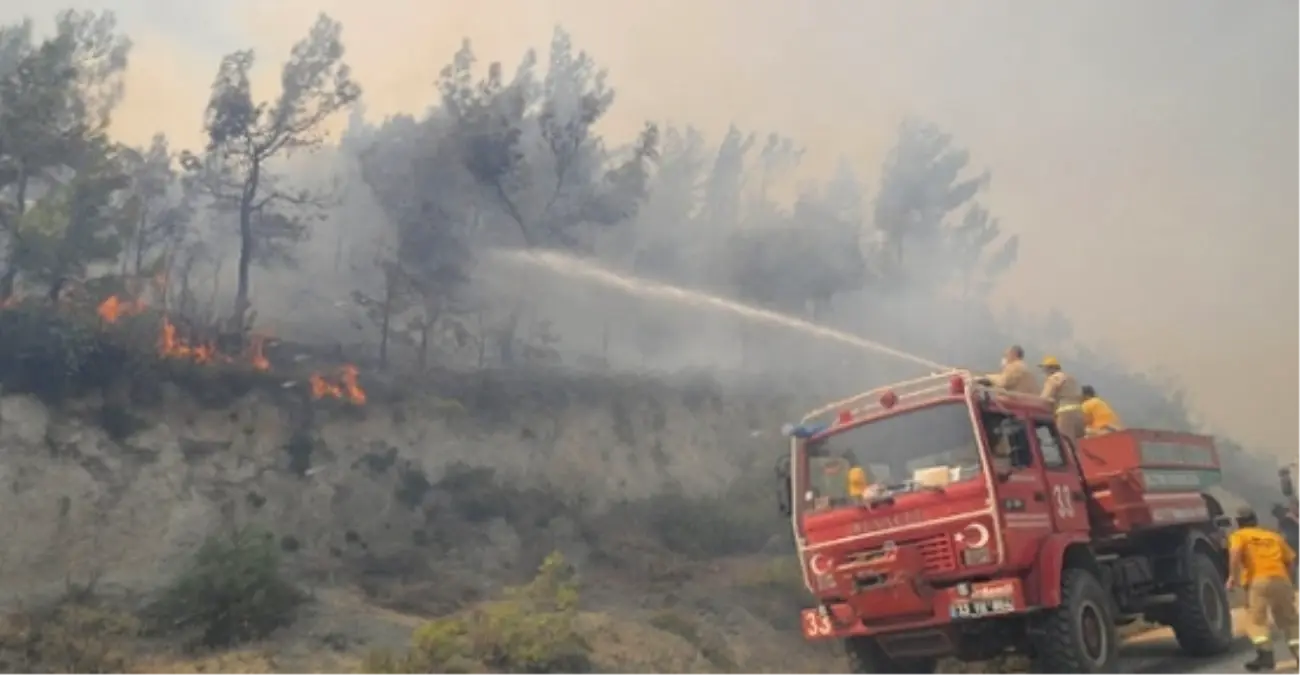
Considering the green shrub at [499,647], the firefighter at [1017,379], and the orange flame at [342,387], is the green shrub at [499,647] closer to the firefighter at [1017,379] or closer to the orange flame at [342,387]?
the firefighter at [1017,379]

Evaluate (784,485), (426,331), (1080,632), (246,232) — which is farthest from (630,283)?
(1080,632)

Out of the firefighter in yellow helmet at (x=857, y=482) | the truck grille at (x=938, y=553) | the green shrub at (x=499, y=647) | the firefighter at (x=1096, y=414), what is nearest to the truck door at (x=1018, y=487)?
the truck grille at (x=938, y=553)

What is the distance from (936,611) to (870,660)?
1.73 metres

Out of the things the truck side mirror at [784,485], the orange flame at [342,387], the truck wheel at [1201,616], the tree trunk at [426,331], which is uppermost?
the tree trunk at [426,331]

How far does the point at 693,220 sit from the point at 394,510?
2052 cm

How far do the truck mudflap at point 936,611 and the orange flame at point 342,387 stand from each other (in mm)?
15012

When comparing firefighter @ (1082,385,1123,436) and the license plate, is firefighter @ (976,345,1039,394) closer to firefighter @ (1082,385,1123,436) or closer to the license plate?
firefighter @ (1082,385,1123,436)

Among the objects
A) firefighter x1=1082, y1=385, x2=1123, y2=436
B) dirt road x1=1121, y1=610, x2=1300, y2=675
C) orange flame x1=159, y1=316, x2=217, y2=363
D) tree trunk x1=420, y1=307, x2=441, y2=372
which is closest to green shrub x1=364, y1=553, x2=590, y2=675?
dirt road x1=1121, y1=610, x2=1300, y2=675

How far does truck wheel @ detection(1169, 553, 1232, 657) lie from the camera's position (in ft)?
37.9

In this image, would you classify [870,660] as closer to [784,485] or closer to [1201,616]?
[784,485]

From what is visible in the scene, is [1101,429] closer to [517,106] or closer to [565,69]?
[517,106]

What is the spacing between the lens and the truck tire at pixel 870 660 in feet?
34.6

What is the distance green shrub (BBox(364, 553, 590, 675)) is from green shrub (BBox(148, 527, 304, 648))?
232 cm

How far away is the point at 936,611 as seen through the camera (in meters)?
9.09
